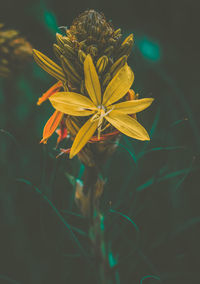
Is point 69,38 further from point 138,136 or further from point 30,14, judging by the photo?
point 30,14

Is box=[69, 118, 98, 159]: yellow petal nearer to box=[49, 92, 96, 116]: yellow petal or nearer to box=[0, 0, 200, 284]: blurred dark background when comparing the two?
box=[49, 92, 96, 116]: yellow petal

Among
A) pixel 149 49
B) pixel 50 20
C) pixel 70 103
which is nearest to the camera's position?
pixel 70 103

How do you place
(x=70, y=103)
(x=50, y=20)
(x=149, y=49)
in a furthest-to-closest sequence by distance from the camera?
(x=149, y=49)
(x=50, y=20)
(x=70, y=103)

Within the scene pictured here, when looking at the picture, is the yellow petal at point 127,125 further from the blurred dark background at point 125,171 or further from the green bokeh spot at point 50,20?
the green bokeh spot at point 50,20

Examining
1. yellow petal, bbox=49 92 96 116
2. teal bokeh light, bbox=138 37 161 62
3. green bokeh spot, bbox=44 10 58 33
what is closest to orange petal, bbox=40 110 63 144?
yellow petal, bbox=49 92 96 116

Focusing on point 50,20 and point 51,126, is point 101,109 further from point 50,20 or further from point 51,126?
point 50,20

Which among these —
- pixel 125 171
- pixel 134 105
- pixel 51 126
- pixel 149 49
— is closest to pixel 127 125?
pixel 134 105

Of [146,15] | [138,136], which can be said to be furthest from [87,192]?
[146,15]
